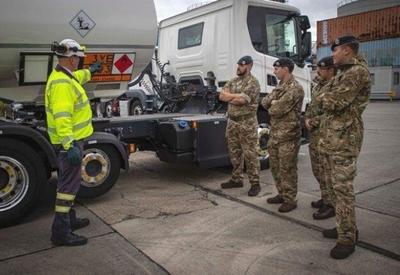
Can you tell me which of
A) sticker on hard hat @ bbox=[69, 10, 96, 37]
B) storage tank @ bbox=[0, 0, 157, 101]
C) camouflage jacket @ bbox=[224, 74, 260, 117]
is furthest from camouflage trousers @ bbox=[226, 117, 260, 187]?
sticker on hard hat @ bbox=[69, 10, 96, 37]

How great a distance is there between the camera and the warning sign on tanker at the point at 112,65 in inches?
189

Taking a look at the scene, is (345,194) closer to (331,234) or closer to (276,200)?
(331,234)

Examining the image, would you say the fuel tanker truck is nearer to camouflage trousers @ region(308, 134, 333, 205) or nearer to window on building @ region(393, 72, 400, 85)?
camouflage trousers @ region(308, 134, 333, 205)

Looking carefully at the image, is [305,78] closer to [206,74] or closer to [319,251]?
[206,74]

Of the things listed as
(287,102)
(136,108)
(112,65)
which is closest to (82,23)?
(112,65)

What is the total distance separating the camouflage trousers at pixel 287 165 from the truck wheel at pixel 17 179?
2584 mm

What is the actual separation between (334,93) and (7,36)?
3.19 m

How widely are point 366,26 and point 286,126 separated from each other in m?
30.1

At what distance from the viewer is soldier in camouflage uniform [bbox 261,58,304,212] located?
455cm

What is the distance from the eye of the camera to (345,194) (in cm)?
341

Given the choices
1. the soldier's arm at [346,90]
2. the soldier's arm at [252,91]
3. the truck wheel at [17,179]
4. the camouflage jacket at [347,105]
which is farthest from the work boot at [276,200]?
the truck wheel at [17,179]

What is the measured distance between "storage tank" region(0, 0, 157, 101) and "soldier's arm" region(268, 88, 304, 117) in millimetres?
1773

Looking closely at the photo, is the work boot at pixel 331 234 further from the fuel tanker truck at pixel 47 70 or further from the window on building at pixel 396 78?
the window on building at pixel 396 78

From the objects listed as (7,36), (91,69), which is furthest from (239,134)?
(7,36)
